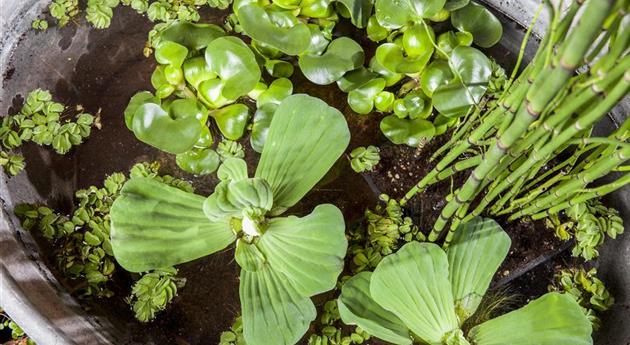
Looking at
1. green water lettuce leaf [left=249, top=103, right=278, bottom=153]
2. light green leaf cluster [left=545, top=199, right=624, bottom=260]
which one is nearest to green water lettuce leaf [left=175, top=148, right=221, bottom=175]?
green water lettuce leaf [left=249, top=103, right=278, bottom=153]

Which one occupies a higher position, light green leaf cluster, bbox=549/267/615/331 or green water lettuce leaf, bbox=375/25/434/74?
green water lettuce leaf, bbox=375/25/434/74

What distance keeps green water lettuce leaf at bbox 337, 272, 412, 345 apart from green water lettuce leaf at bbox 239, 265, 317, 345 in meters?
0.09

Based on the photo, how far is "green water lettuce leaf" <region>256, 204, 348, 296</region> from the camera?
134 centimetres

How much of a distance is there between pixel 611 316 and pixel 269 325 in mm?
930

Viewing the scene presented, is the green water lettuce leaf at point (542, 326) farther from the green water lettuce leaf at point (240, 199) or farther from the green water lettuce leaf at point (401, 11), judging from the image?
the green water lettuce leaf at point (401, 11)

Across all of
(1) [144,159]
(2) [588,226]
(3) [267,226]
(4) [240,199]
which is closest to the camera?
(4) [240,199]

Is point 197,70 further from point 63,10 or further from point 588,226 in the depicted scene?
point 588,226

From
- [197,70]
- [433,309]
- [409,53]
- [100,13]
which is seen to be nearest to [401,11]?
[409,53]

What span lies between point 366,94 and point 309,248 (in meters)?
0.50

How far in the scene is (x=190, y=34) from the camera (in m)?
1.60

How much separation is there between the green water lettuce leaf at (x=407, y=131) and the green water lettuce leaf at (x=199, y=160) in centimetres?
48

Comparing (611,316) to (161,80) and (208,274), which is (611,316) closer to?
(208,274)

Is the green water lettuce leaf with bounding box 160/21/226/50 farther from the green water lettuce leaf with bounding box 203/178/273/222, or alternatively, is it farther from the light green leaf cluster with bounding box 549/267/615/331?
the light green leaf cluster with bounding box 549/267/615/331

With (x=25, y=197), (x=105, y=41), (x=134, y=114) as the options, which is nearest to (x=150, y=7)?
(x=105, y=41)
